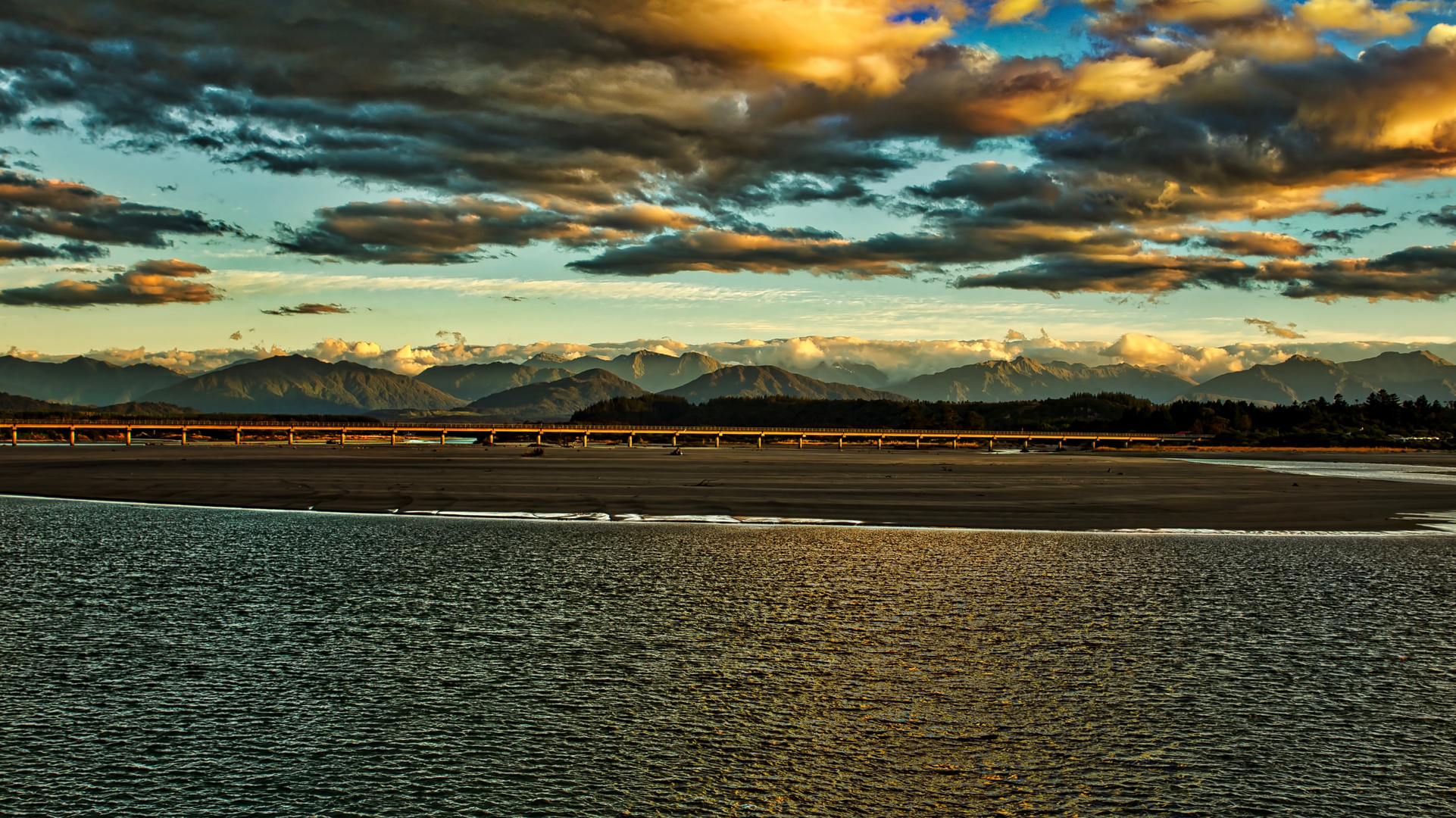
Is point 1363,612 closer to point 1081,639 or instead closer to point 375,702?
point 1081,639

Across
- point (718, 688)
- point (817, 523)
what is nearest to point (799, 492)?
point (817, 523)

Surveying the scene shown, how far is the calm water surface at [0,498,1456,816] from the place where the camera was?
10031mm

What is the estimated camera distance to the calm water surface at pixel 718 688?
32.9 feet

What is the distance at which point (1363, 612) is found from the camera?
1986 centimetres

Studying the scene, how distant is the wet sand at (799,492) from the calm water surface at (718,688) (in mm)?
15331

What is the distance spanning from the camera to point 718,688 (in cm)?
1388

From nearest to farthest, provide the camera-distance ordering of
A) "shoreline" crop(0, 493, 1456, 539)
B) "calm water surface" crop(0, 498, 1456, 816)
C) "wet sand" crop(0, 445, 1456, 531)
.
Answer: "calm water surface" crop(0, 498, 1456, 816)
"shoreline" crop(0, 493, 1456, 539)
"wet sand" crop(0, 445, 1456, 531)

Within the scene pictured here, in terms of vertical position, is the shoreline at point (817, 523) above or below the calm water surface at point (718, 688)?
below

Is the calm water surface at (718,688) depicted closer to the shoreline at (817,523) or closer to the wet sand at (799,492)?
the shoreline at (817,523)

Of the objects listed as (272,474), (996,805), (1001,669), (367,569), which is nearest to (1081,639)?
(1001,669)

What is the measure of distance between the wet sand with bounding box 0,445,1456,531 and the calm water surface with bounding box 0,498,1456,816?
15331 mm

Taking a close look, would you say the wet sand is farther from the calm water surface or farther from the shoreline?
the calm water surface

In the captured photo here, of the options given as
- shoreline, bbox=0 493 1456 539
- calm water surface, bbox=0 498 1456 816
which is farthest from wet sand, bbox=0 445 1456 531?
calm water surface, bbox=0 498 1456 816

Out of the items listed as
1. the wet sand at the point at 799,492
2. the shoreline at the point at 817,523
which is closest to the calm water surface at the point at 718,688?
the shoreline at the point at 817,523
